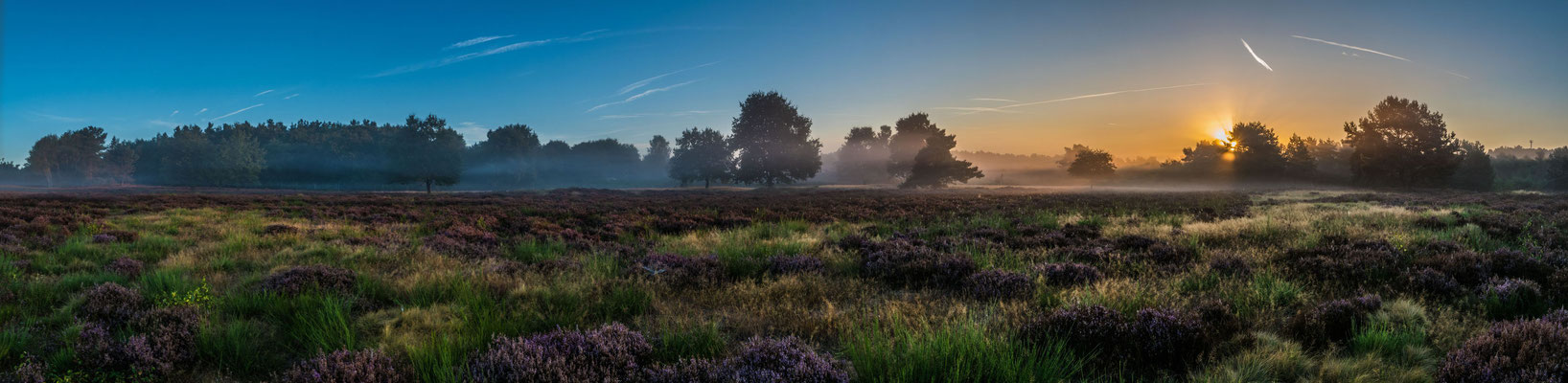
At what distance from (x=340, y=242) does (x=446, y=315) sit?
300 inches

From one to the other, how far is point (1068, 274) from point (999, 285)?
124 cm

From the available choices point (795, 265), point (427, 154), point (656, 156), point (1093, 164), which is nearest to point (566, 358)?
point (795, 265)

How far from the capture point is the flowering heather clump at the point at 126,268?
6818 millimetres

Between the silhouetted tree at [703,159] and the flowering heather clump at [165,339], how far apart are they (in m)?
71.1

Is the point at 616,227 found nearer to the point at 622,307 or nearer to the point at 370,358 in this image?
the point at 622,307

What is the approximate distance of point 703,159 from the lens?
270 feet

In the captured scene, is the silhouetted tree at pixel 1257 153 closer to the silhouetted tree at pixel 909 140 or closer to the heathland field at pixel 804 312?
the silhouetted tree at pixel 909 140

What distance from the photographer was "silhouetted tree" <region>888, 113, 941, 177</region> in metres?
77.5

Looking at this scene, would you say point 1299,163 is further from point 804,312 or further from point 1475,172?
point 804,312

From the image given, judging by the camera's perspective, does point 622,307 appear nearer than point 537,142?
Yes

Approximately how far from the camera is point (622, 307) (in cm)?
500

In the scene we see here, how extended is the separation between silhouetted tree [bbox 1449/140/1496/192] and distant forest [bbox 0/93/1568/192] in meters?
0.16

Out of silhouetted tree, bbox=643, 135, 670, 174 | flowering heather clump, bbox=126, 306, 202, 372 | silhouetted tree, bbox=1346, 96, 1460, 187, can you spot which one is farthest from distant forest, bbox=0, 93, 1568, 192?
flowering heather clump, bbox=126, 306, 202, 372

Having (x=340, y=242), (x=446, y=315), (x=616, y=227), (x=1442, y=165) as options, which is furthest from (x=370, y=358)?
(x=1442, y=165)
